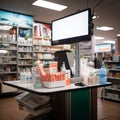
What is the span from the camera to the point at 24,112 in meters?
4.52

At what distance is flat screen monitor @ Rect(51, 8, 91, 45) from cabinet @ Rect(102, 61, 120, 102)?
11.8 ft

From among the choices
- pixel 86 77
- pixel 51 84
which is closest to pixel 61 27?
pixel 86 77

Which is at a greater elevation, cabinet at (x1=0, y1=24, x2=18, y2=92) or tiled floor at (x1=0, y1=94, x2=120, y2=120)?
cabinet at (x1=0, y1=24, x2=18, y2=92)

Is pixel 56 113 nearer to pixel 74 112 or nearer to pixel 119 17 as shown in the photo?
pixel 74 112

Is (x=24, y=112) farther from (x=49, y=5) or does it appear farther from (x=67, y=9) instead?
→ (x=67, y=9)

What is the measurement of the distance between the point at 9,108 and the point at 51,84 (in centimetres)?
345

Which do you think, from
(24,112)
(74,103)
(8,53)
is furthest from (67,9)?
(74,103)

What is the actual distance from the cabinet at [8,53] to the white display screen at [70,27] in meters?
3.95

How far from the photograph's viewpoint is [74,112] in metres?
2.30

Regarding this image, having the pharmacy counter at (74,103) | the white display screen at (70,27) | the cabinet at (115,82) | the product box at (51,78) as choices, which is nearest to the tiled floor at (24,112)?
the cabinet at (115,82)

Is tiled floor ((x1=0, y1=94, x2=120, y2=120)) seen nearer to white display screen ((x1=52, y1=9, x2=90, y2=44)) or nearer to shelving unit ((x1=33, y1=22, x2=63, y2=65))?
white display screen ((x1=52, y1=9, x2=90, y2=44))

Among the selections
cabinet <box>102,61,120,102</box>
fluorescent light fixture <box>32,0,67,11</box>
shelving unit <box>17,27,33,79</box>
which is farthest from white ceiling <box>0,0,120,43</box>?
cabinet <box>102,61,120,102</box>

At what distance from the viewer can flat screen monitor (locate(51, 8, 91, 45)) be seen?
230cm

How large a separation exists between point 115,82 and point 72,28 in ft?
13.5
